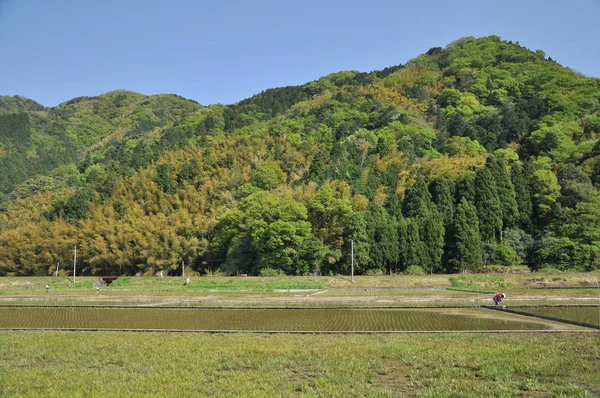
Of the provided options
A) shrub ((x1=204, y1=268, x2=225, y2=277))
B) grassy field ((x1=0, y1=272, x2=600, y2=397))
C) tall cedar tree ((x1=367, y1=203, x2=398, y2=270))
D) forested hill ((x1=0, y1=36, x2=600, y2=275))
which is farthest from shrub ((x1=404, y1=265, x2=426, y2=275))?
grassy field ((x1=0, y1=272, x2=600, y2=397))

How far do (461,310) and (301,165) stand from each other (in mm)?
49869

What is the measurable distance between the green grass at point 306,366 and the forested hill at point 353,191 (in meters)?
34.7

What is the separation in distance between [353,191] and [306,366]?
158 ft

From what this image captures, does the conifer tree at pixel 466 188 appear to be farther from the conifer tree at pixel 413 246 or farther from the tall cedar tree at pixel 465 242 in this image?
the conifer tree at pixel 413 246

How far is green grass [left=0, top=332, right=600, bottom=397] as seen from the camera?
7.64 metres

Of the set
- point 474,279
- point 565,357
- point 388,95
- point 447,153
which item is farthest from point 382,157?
point 565,357

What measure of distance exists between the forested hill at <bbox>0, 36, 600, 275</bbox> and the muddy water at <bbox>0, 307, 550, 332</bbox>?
25455mm

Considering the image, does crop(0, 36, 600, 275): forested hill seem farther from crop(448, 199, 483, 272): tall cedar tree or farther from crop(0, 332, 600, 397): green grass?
crop(0, 332, 600, 397): green grass

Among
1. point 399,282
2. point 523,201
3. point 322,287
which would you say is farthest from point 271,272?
point 523,201

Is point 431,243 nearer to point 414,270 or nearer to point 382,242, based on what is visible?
point 414,270

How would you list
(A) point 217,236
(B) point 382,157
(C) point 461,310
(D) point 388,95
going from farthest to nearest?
1. (D) point 388,95
2. (B) point 382,157
3. (A) point 217,236
4. (C) point 461,310

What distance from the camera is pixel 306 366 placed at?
31.4ft

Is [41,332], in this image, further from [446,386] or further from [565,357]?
[565,357]

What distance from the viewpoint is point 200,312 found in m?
22.1
